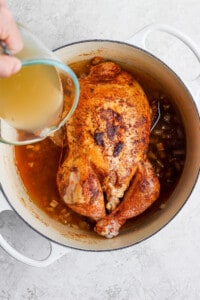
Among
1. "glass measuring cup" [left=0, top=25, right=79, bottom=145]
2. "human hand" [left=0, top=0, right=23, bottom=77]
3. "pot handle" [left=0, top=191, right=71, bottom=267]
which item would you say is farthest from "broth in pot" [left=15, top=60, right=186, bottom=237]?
"human hand" [left=0, top=0, right=23, bottom=77]

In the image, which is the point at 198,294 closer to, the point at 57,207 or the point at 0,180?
the point at 57,207

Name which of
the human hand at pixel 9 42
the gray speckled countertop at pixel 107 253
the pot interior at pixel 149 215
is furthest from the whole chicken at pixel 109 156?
the human hand at pixel 9 42

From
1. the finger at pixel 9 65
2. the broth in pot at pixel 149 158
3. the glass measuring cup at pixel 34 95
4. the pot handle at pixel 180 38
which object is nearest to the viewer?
the finger at pixel 9 65

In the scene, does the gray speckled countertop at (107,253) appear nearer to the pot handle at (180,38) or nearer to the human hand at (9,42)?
the pot handle at (180,38)

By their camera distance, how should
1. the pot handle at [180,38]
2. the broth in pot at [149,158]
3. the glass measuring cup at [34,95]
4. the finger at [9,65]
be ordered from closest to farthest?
the finger at [9,65]
the glass measuring cup at [34,95]
the pot handle at [180,38]
the broth in pot at [149,158]

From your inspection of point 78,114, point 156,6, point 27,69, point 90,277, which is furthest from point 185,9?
point 90,277

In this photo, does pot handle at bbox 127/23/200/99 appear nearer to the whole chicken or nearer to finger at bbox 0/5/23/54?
the whole chicken
